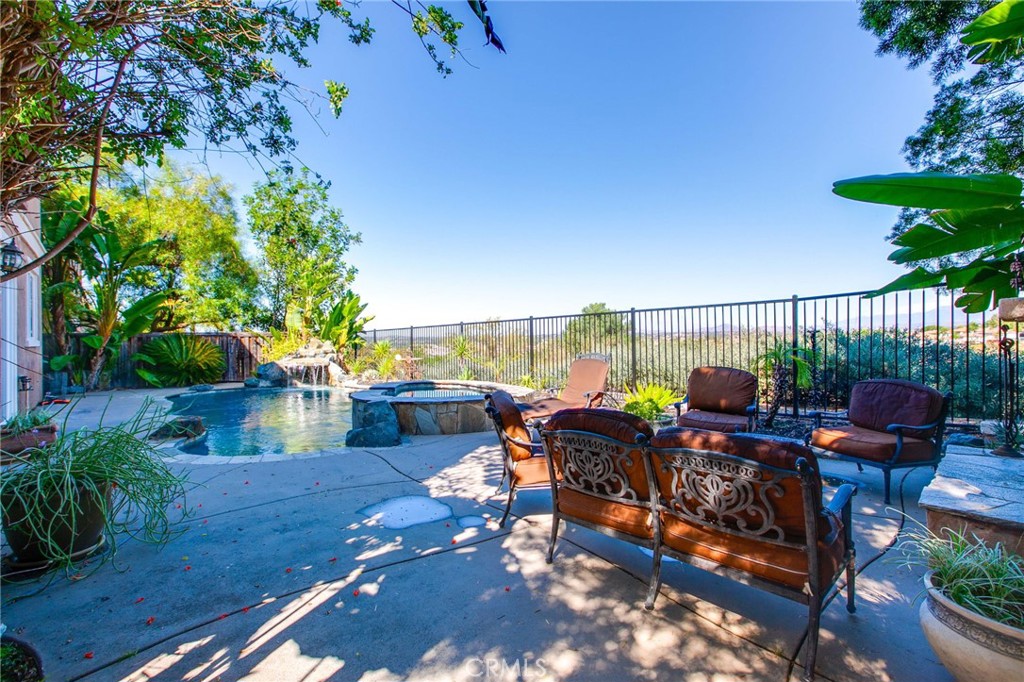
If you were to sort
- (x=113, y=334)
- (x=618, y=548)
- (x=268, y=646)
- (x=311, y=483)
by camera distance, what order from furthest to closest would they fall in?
(x=113, y=334)
(x=311, y=483)
(x=618, y=548)
(x=268, y=646)

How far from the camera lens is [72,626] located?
6.61 ft

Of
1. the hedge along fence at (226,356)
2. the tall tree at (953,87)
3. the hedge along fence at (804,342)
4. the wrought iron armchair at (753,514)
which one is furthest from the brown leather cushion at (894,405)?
the hedge along fence at (226,356)

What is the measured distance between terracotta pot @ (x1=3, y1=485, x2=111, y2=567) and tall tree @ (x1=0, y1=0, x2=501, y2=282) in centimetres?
155

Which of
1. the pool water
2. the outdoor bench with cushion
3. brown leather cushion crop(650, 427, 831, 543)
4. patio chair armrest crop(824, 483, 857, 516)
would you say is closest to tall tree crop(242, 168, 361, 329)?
the pool water

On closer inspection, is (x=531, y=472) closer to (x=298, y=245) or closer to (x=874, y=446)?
(x=874, y=446)

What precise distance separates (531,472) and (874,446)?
3089mm

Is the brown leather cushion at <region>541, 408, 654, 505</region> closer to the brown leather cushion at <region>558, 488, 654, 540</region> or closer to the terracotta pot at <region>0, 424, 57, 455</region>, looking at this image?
the brown leather cushion at <region>558, 488, 654, 540</region>

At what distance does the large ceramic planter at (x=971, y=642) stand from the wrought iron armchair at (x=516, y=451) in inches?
82.3

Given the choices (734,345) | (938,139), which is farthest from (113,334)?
(938,139)

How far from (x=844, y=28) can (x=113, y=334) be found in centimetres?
1602

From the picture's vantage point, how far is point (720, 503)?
191 cm

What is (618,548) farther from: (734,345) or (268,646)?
(734,345)

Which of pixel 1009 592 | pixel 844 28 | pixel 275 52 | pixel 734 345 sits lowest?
pixel 1009 592

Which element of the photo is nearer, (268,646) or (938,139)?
(268,646)
